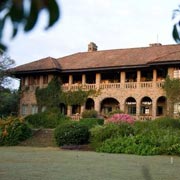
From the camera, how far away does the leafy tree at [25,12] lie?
1.29 metres

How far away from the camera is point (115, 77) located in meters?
45.6

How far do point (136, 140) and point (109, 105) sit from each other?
20372 millimetres

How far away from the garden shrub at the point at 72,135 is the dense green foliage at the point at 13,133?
11.6ft

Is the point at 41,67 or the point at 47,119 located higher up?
the point at 41,67

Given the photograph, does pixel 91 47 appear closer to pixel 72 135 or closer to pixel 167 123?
pixel 167 123

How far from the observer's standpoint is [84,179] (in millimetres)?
11523

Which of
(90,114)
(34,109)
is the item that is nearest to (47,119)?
(90,114)

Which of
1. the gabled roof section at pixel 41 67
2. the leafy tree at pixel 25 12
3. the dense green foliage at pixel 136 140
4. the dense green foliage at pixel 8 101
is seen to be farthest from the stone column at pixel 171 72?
the leafy tree at pixel 25 12

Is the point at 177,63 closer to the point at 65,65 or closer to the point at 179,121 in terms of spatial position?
the point at 179,121

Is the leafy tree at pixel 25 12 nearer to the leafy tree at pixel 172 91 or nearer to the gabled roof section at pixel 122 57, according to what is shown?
the leafy tree at pixel 172 91

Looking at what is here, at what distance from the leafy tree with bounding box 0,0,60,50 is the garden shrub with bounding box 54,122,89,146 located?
28412 millimetres

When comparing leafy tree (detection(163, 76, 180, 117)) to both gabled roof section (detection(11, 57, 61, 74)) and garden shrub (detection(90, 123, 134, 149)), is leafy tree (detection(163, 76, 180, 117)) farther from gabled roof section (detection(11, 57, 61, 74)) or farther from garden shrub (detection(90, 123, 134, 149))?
gabled roof section (detection(11, 57, 61, 74))

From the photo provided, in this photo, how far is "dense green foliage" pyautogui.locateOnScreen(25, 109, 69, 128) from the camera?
1678 inches

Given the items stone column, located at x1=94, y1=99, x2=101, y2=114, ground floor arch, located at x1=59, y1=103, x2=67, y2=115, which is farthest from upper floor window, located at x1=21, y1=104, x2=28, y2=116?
stone column, located at x1=94, y1=99, x2=101, y2=114
